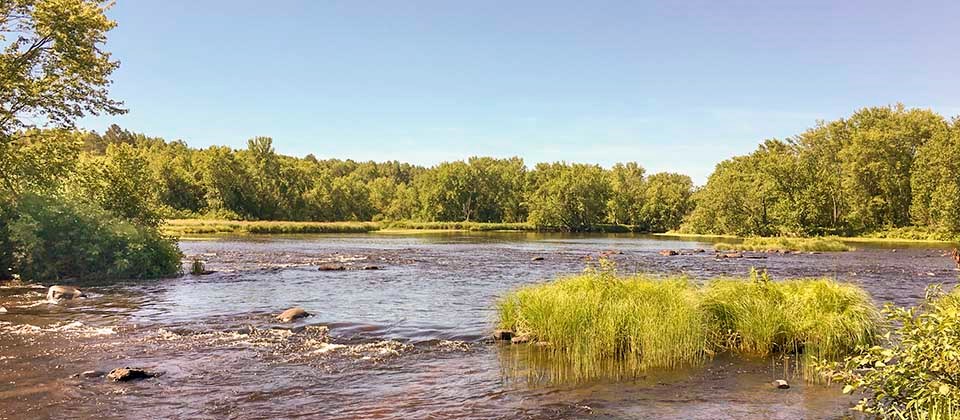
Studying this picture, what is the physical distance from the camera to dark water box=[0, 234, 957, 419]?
10.7m

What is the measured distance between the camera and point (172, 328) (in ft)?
59.6

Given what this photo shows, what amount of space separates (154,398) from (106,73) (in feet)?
89.2

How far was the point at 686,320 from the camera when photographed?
45.2ft

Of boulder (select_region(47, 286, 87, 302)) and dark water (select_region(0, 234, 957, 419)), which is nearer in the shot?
dark water (select_region(0, 234, 957, 419))

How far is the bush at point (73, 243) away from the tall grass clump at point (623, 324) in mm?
23857

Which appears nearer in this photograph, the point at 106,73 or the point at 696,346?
the point at 696,346

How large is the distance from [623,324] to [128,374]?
10.3 meters

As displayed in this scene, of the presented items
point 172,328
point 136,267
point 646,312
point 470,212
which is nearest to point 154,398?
point 172,328

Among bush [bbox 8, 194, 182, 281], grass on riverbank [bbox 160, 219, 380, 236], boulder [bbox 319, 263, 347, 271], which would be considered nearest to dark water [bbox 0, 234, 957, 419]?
bush [bbox 8, 194, 182, 281]

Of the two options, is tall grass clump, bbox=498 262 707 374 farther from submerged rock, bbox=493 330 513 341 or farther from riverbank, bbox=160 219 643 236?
riverbank, bbox=160 219 643 236

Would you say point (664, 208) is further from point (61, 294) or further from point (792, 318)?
point (792, 318)

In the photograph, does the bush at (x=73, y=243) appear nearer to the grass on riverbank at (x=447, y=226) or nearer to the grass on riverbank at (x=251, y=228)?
the grass on riverbank at (x=251, y=228)

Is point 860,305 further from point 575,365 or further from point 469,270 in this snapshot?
point 469,270

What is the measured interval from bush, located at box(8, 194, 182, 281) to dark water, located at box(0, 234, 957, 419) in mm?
3353
